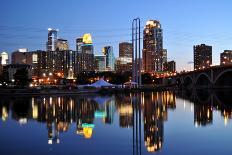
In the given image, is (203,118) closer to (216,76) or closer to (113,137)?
(113,137)

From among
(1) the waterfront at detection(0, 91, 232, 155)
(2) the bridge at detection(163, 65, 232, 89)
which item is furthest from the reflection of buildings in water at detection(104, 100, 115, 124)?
(2) the bridge at detection(163, 65, 232, 89)

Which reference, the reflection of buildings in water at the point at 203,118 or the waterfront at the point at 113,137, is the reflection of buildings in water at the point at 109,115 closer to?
the waterfront at the point at 113,137

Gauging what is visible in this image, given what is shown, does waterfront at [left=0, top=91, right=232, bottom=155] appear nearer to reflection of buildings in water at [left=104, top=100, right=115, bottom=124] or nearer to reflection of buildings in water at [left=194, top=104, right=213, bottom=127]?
reflection of buildings in water at [left=194, top=104, right=213, bottom=127]

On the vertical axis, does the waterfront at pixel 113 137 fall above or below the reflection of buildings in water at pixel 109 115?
above

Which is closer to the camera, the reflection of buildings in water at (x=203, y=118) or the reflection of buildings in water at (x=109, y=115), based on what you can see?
the reflection of buildings in water at (x=203, y=118)

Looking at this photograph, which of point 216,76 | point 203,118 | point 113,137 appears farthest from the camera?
point 216,76

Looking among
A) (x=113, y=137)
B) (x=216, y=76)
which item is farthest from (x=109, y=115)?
(x=216, y=76)

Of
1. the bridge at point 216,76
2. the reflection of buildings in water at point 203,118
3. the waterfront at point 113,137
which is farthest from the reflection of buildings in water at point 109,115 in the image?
the bridge at point 216,76

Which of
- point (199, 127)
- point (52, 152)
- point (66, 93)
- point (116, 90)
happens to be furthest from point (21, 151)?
point (116, 90)

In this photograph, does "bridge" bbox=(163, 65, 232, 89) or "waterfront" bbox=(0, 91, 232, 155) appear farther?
"bridge" bbox=(163, 65, 232, 89)

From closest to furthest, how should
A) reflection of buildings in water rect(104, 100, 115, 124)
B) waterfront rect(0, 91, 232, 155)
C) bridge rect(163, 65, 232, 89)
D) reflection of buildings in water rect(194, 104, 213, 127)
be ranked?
1. waterfront rect(0, 91, 232, 155)
2. reflection of buildings in water rect(194, 104, 213, 127)
3. reflection of buildings in water rect(104, 100, 115, 124)
4. bridge rect(163, 65, 232, 89)

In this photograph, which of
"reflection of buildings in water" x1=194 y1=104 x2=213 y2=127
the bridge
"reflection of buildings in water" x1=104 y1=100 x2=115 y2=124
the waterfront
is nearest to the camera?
the waterfront

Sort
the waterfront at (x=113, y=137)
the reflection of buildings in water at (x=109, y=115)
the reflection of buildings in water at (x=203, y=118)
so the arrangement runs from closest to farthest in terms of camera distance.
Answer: the waterfront at (x=113, y=137), the reflection of buildings in water at (x=203, y=118), the reflection of buildings in water at (x=109, y=115)

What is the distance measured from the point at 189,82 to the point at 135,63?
84.9 metres
